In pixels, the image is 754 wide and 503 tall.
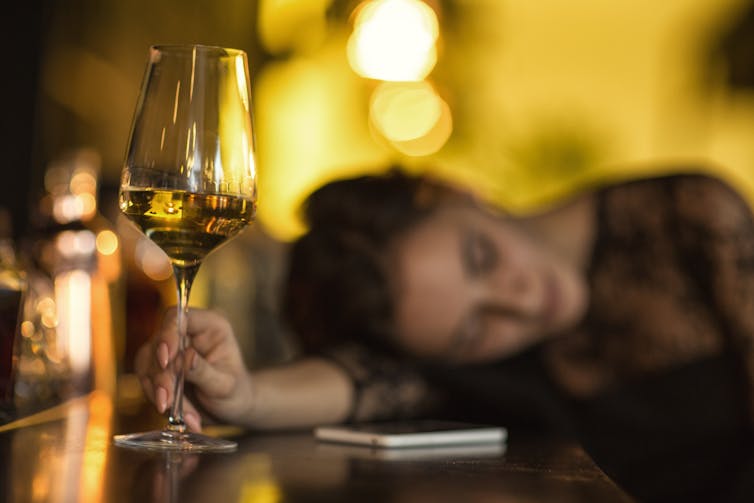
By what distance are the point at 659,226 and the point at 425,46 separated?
10.3ft

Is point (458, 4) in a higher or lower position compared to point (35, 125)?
higher

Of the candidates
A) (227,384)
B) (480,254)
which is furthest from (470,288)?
(227,384)

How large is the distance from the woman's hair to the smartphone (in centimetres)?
70

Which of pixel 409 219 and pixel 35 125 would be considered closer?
pixel 409 219

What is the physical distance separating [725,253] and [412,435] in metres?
1.27

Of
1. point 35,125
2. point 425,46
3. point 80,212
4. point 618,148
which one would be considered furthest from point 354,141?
point 80,212

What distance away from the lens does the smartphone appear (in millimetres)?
1125

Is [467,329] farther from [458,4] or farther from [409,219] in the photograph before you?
[458,4]

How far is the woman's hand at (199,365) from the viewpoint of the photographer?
1.14 m

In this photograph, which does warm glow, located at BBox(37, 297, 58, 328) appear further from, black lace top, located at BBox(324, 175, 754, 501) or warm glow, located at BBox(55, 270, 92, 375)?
black lace top, located at BBox(324, 175, 754, 501)

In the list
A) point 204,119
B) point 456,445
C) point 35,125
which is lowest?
point 456,445

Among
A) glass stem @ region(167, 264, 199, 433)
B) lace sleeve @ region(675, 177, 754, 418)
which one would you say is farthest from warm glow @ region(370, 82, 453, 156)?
glass stem @ region(167, 264, 199, 433)

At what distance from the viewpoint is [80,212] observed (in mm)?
1610

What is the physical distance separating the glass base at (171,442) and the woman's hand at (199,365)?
7 cm
